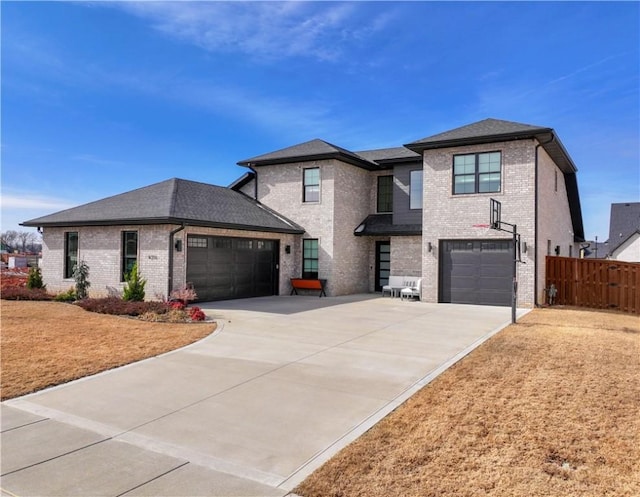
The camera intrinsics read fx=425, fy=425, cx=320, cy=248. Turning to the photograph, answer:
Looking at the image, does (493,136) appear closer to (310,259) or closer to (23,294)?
(310,259)

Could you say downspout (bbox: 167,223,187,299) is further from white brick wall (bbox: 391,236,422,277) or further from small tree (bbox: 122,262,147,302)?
white brick wall (bbox: 391,236,422,277)

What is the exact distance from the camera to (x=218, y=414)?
5.15m

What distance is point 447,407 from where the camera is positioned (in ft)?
17.2

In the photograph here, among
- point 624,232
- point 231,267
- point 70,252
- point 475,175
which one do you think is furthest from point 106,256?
point 624,232

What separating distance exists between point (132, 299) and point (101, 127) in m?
11.8

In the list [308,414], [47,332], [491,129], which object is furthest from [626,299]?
[47,332]

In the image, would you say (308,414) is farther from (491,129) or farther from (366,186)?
(366,186)

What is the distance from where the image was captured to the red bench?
63.0ft

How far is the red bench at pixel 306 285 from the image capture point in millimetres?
19188

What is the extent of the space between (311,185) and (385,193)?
166 inches

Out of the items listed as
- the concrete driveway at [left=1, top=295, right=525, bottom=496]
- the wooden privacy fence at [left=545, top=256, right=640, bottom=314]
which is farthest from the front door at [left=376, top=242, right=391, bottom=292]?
the concrete driveway at [left=1, top=295, right=525, bottom=496]

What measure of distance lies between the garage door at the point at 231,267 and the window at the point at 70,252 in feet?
18.8

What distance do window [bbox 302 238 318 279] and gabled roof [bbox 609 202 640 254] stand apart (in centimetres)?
3516

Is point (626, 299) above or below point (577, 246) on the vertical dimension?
below
